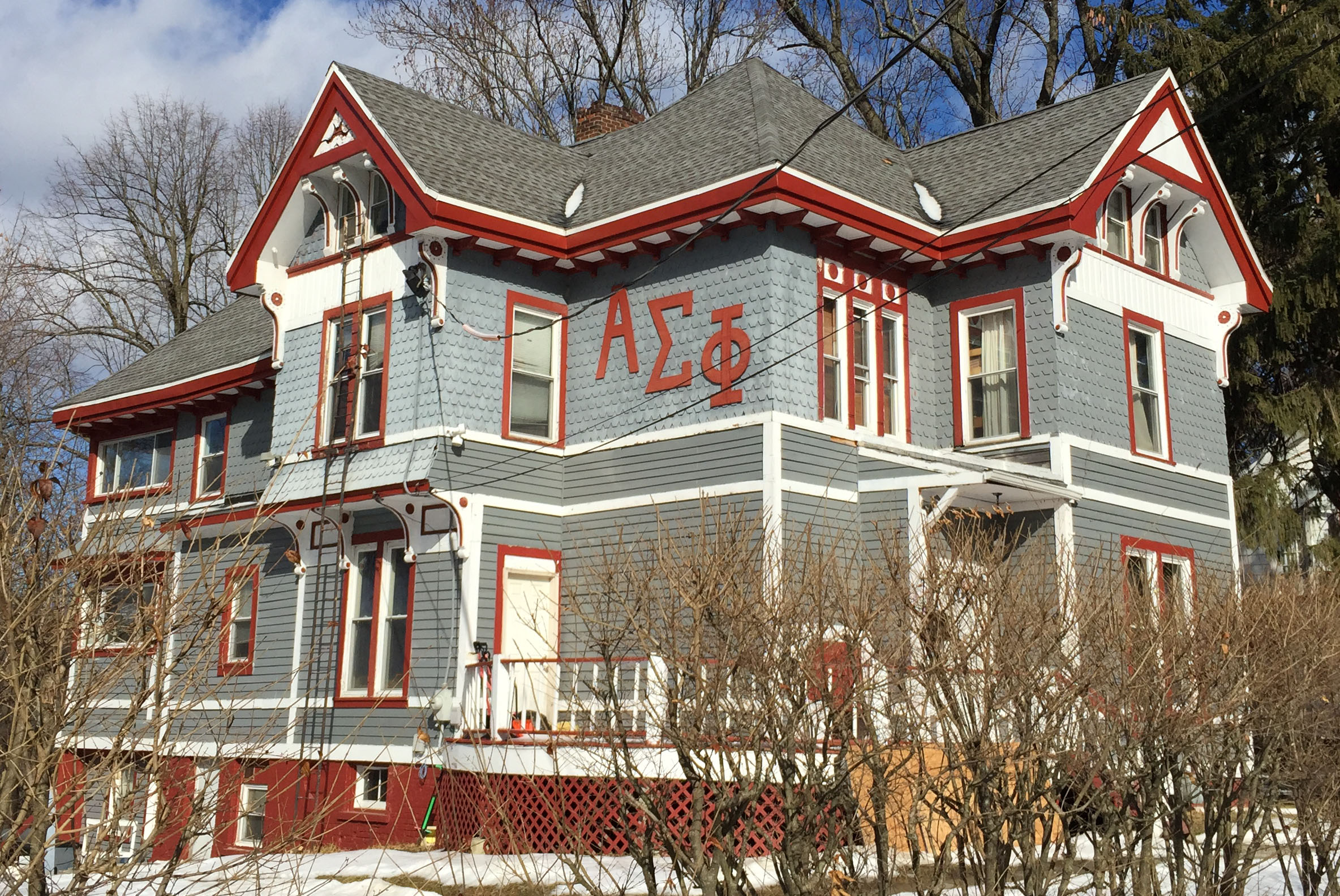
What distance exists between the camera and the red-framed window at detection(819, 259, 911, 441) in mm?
17219

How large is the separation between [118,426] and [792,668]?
66.2 ft

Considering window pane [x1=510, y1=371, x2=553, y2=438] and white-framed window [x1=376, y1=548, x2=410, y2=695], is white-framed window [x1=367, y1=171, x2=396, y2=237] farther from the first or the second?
white-framed window [x1=376, y1=548, x2=410, y2=695]

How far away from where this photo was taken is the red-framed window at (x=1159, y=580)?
10305 millimetres

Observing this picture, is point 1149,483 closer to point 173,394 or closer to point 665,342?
point 665,342

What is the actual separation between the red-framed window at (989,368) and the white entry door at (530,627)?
5863 millimetres

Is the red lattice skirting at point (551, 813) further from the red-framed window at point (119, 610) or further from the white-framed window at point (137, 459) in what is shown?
the white-framed window at point (137, 459)

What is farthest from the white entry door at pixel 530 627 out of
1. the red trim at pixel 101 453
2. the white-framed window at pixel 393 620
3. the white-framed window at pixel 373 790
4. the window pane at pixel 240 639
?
the red trim at pixel 101 453

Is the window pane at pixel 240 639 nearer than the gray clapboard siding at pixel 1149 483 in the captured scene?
No

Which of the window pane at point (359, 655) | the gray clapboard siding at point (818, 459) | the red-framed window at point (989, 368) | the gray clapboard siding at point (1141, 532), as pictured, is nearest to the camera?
the gray clapboard siding at point (818, 459)

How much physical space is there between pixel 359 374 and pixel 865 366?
675 cm

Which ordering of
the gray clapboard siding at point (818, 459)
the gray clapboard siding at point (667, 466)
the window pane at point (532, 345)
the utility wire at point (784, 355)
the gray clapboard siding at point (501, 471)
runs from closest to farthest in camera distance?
1. the gray clapboard siding at point (818, 459)
2. the gray clapboard siding at point (667, 466)
3. the utility wire at point (784, 355)
4. the gray clapboard siding at point (501, 471)
5. the window pane at point (532, 345)

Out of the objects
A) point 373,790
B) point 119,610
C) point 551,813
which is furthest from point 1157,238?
point 119,610

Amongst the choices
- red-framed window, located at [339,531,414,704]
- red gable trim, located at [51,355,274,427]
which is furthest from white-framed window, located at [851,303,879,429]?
red gable trim, located at [51,355,274,427]

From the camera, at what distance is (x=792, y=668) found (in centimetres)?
841
